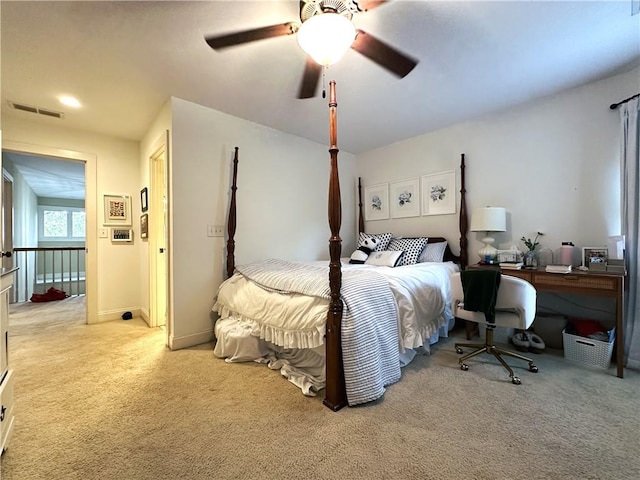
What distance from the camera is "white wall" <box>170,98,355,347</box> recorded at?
2660mm

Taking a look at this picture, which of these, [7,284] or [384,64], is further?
[384,64]

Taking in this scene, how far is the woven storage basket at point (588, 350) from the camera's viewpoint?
212 centimetres

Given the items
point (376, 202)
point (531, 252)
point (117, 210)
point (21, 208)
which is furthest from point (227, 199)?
point (21, 208)

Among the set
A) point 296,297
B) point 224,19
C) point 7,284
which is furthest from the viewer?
point 296,297

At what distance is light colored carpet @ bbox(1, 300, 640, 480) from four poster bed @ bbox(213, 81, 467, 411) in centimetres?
15

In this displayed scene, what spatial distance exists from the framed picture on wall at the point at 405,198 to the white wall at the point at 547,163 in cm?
26

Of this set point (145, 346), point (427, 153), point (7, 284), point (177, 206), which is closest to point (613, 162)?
point (427, 153)

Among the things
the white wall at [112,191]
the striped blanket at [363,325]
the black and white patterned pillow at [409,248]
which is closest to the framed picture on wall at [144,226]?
the white wall at [112,191]

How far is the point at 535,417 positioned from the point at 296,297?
1573 millimetres

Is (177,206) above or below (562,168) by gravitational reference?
below

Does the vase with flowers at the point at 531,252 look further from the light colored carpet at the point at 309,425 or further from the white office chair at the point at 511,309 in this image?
the light colored carpet at the point at 309,425

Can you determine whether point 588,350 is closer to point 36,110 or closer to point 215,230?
point 215,230

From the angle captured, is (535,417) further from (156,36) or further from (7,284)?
(156,36)

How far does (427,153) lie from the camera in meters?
3.63
